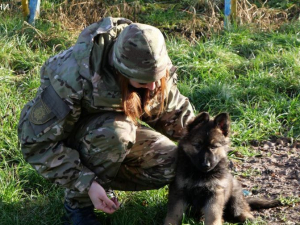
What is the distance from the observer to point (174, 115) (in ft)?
14.8

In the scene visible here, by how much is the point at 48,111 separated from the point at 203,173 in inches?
50.9

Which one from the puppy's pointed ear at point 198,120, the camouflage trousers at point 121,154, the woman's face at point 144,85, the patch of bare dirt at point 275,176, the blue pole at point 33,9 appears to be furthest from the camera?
the blue pole at point 33,9

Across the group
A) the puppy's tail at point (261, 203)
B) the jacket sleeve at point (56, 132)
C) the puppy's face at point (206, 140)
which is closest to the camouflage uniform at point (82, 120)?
the jacket sleeve at point (56, 132)

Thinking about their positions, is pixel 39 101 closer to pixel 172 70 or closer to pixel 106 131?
pixel 106 131

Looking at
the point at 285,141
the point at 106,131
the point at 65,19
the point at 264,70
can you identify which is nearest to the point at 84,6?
the point at 65,19

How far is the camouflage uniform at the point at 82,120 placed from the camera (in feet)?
12.8

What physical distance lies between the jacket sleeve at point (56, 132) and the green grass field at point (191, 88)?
582 millimetres

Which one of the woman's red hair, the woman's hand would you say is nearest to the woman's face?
the woman's red hair

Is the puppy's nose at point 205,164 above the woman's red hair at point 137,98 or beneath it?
beneath

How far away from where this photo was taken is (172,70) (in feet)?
14.3

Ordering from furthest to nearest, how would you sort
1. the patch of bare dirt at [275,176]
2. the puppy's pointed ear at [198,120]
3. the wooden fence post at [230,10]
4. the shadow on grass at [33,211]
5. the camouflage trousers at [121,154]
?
the wooden fence post at [230,10]
the patch of bare dirt at [275,176]
the shadow on grass at [33,211]
the puppy's pointed ear at [198,120]
the camouflage trousers at [121,154]

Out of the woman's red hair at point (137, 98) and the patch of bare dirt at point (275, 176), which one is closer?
the woman's red hair at point (137, 98)

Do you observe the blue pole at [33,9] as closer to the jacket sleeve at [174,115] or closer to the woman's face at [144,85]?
the jacket sleeve at [174,115]

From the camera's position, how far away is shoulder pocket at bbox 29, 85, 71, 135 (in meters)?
3.90
